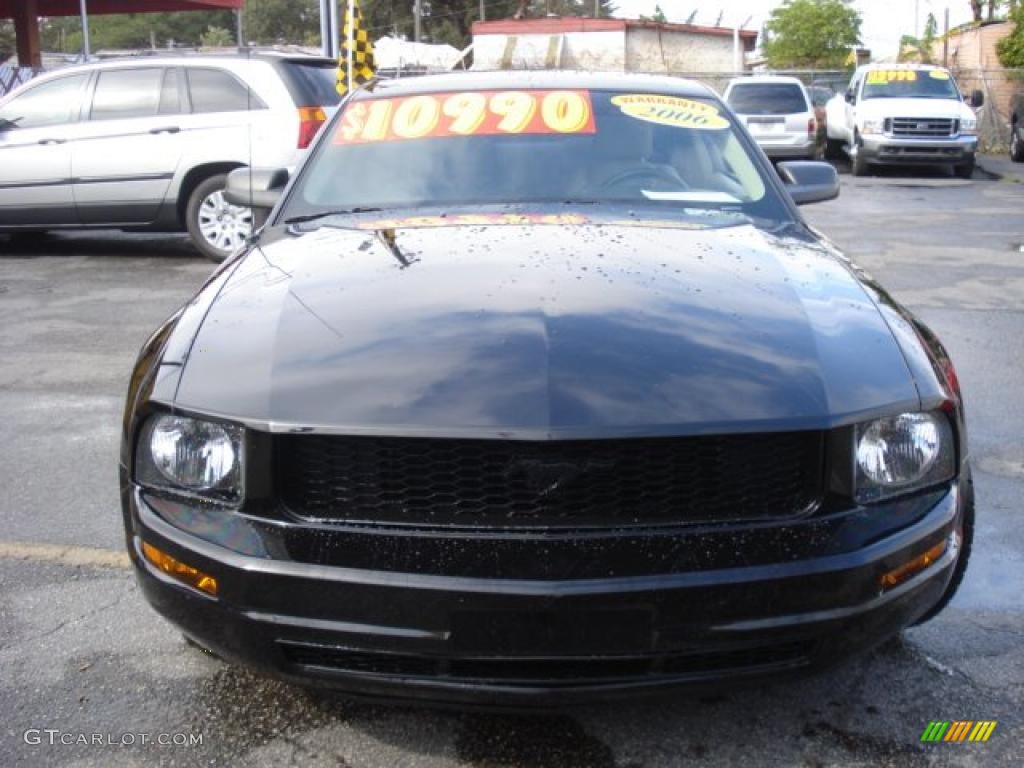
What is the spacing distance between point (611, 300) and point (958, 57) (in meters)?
35.7

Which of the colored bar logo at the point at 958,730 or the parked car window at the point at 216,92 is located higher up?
the parked car window at the point at 216,92

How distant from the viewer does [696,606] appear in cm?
216

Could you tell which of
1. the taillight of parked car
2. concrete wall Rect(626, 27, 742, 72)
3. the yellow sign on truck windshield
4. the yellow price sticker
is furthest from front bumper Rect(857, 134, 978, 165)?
concrete wall Rect(626, 27, 742, 72)

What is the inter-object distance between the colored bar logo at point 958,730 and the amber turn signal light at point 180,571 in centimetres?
163

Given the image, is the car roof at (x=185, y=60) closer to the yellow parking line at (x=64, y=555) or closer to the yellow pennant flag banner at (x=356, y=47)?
the yellow pennant flag banner at (x=356, y=47)

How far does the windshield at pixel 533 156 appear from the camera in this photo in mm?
3775

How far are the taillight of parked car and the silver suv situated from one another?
11 millimetres

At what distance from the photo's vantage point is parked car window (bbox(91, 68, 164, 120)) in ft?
32.1

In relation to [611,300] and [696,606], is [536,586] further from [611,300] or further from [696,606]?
[611,300]

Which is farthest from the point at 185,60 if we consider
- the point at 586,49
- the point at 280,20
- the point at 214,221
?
the point at 280,20

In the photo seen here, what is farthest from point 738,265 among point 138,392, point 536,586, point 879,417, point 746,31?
point 746,31

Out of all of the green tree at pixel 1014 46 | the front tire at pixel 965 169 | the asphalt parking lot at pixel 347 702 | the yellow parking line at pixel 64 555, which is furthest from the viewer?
the green tree at pixel 1014 46

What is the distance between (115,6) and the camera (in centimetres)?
2672

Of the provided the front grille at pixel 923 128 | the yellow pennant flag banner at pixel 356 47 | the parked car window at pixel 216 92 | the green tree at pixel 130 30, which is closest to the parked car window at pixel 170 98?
the parked car window at pixel 216 92
